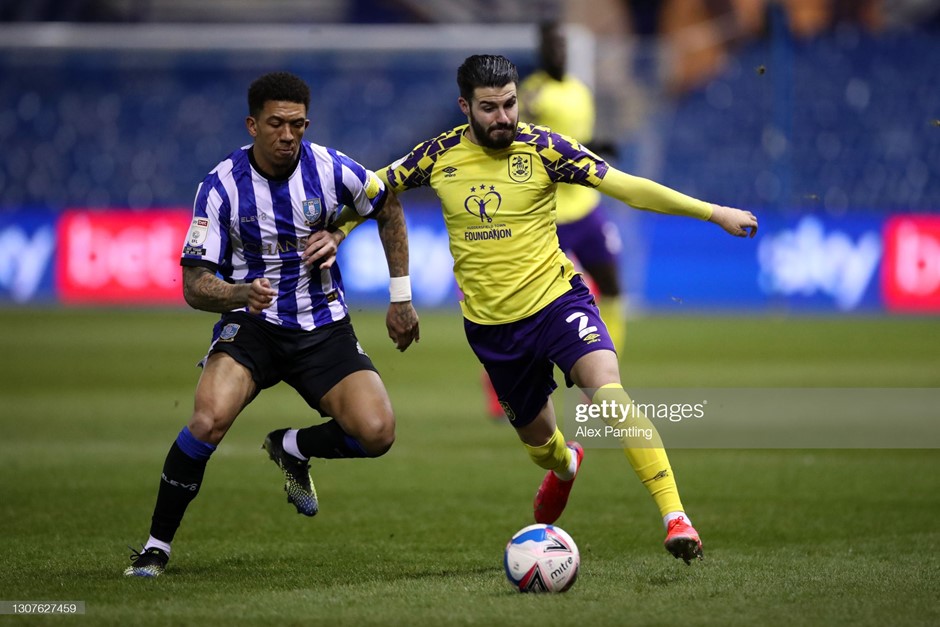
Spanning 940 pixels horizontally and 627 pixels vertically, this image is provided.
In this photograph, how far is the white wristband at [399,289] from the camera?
20.7 feet

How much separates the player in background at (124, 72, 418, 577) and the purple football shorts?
1.42 ft

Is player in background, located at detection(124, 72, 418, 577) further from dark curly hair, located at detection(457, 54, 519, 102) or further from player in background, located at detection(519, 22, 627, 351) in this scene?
player in background, located at detection(519, 22, 627, 351)

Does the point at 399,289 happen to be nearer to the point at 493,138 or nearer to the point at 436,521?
the point at 493,138

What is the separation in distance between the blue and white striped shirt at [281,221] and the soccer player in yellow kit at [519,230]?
0.22 meters

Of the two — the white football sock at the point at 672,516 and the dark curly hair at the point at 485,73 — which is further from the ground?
the dark curly hair at the point at 485,73

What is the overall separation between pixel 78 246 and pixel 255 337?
634 inches

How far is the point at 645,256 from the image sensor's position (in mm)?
20953

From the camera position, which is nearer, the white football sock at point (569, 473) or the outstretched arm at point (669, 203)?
the outstretched arm at point (669, 203)

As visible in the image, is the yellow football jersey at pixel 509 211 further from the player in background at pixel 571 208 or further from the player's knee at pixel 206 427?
the player in background at pixel 571 208

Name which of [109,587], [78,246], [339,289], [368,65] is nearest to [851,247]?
[368,65]

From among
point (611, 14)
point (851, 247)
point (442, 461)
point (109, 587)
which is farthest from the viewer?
point (611, 14)

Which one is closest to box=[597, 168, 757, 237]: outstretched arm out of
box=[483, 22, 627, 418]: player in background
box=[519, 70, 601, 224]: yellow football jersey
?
box=[519, 70, 601, 224]: yellow football jersey

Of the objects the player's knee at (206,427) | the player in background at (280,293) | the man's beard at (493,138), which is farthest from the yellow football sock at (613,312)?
the player's knee at (206,427)

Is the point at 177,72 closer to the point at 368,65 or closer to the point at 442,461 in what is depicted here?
the point at 368,65
